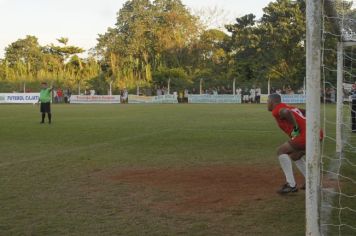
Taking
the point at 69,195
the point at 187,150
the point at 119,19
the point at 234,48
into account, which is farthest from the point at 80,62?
the point at 69,195

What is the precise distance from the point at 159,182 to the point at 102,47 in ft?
229

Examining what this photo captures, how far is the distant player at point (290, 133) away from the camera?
7367 millimetres

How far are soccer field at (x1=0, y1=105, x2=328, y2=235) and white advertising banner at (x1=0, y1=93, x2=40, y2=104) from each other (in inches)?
1652

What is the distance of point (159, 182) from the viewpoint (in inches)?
331

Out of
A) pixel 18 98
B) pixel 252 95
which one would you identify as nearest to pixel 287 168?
pixel 252 95

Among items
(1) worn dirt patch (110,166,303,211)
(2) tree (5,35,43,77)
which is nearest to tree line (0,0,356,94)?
(2) tree (5,35,43,77)

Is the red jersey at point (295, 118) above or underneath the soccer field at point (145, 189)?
above

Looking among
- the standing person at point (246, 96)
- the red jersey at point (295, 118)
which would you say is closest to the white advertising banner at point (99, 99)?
the standing person at point (246, 96)

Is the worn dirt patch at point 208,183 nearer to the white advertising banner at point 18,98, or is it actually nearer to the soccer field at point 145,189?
the soccer field at point 145,189

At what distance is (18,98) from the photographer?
183 feet

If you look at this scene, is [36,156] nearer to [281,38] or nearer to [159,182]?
[159,182]

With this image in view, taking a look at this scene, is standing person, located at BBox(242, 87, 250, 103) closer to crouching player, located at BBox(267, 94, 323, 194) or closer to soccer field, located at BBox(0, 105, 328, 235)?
soccer field, located at BBox(0, 105, 328, 235)

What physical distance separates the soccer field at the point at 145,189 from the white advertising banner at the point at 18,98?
42.0m

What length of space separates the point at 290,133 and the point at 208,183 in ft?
5.11
